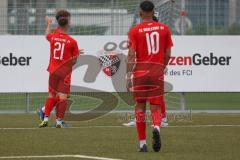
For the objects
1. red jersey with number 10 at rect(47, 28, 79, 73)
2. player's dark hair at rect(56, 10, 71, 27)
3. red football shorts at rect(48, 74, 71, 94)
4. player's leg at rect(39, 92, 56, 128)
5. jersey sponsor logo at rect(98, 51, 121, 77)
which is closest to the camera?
player's dark hair at rect(56, 10, 71, 27)

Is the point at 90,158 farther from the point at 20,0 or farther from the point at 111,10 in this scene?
the point at 20,0

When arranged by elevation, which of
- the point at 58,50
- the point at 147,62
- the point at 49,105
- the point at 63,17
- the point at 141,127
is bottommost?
the point at 49,105

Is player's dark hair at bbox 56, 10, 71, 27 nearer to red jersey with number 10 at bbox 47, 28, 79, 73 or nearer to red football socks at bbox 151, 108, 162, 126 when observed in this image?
red jersey with number 10 at bbox 47, 28, 79, 73

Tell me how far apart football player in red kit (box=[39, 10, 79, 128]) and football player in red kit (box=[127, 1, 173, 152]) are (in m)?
4.85

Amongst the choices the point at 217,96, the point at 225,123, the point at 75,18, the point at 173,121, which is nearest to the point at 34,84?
the point at 75,18

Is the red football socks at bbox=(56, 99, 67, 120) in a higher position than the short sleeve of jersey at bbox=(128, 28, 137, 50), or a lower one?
lower

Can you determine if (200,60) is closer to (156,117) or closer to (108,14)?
(108,14)

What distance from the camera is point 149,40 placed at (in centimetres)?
1249

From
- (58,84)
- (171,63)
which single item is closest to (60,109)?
(58,84)

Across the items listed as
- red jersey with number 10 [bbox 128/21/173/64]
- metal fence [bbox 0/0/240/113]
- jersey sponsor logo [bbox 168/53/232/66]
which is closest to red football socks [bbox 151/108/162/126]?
red jersey with number 10 [bbox 128/21/173/64]

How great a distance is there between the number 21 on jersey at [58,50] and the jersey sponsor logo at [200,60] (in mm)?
5894

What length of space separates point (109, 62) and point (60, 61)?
203 inches

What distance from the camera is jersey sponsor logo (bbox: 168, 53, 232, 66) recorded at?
906 inches

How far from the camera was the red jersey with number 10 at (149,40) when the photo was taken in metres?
12.4
